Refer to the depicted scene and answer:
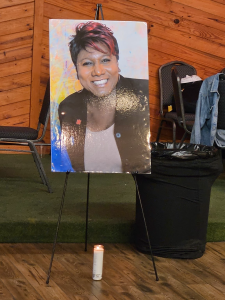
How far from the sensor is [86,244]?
7.37 ft

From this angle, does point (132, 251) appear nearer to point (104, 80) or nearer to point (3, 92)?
point (104, 80)

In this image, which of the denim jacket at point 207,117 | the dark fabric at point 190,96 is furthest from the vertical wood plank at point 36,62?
the denim jacket at point 207,117

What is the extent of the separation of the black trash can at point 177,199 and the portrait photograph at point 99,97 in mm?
193

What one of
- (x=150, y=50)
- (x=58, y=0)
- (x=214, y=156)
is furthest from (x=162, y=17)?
(x=214, y=156)

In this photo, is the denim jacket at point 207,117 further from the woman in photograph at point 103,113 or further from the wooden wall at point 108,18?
the wooden wall at point 108,18

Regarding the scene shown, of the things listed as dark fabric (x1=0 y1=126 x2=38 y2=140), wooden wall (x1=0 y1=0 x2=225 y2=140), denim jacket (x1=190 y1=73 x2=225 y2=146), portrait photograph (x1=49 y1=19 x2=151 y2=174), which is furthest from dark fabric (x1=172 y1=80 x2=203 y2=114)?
portrait photograph (x1=49 y1=19 x2=151 y2=174)

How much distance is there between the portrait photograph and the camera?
6.35 feet

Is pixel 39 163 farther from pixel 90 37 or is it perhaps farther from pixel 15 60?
pixel 15 60

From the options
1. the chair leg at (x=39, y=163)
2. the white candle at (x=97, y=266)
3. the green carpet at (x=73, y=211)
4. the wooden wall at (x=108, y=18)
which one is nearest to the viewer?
the white candle at (x=97, y=266)

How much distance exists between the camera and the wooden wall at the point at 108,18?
4.39 meters

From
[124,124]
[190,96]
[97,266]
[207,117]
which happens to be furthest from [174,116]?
[97,266]

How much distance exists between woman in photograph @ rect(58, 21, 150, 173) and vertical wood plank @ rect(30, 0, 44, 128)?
2.56 metres

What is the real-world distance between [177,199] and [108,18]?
2.87 m

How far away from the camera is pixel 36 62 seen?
175 inches
